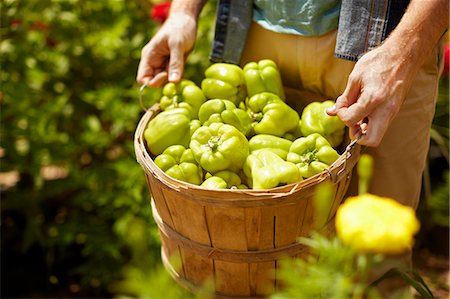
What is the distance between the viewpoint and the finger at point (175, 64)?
6.03 ft

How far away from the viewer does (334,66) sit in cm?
173

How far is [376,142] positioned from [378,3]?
15.9 inches

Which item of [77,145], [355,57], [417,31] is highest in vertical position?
[417,31]

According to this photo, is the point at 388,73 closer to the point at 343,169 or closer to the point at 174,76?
the point at 343,169

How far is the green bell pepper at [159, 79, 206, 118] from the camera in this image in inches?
69.8

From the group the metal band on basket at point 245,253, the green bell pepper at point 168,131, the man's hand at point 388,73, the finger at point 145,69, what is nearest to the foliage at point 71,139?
the finger at point 145,69

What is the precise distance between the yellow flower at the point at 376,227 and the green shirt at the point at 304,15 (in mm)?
973

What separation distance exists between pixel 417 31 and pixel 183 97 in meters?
0.69

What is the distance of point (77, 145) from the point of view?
263cm

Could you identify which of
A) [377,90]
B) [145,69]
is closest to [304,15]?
[377,90]

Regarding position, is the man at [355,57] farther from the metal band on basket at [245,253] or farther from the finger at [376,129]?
the metal band on basket at [245,253]

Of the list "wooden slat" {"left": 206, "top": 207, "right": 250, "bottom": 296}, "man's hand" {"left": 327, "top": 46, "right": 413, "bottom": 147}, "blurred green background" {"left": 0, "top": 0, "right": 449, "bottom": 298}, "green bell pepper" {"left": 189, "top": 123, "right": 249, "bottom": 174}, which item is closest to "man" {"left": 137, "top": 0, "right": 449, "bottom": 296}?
"man's hand" {"left": 327, "top": 46, "right": 413, "bottom": 147}

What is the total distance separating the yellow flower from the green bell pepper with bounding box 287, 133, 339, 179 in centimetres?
70

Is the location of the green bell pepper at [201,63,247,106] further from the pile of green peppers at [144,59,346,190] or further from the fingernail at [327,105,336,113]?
the fingernail at [327,105,336,113]
